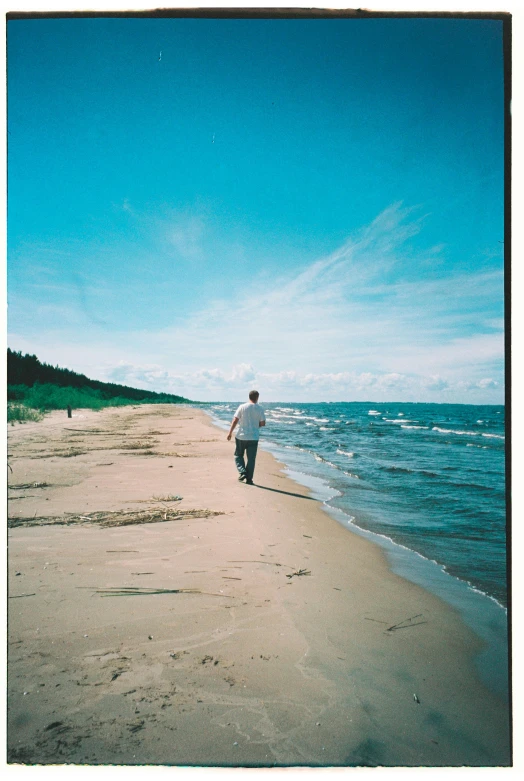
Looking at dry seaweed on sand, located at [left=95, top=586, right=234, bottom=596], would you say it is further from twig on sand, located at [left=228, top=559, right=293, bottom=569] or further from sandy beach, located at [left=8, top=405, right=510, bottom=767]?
twig on sand, located at [left=228, top=559, right=293, bottom=569]

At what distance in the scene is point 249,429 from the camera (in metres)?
7.36

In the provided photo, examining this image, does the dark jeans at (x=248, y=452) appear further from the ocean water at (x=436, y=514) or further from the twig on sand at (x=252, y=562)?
the twig on sand at (x=252, y=562)

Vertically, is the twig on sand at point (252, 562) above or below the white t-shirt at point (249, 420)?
below

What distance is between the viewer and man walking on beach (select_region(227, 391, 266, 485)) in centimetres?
734

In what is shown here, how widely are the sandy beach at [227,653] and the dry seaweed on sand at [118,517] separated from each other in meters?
0.04

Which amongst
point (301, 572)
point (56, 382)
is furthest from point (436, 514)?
point (56, 382)


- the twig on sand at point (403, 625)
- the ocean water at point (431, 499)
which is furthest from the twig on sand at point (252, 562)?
the ocean water at point (431, 499)

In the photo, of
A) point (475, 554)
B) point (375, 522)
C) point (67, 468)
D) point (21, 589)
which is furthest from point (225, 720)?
point (67, 468)

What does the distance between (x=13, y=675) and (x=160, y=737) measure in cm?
99

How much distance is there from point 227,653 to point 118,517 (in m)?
2.97

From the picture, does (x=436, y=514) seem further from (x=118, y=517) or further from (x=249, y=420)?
(x=118, y=517)

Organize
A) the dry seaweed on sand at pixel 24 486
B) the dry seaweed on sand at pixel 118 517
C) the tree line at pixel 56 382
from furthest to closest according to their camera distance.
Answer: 1. the tree line at pixel 56 382
2. the dry seaweed on sand at pixel 24 486
3. the dry seaweed on sand at pixel 118 517

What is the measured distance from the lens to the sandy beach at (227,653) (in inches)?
71.1

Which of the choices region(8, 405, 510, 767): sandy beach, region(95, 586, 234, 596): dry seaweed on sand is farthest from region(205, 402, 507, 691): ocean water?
region(95, 586, 234, 596): dry seaweed on sand
